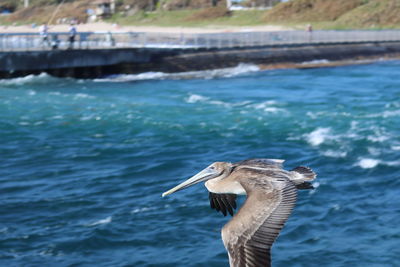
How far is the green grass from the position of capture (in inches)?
3637

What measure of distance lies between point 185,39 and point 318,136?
89.6 ft

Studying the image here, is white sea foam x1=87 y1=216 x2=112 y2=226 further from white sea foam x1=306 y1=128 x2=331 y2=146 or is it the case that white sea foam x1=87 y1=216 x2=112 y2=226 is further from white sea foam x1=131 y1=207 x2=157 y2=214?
white sea foam x1=306 y1=128 x2=331 y2=146

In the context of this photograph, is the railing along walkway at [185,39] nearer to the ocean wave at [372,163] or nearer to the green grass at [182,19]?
the ocean wave at [372,163]

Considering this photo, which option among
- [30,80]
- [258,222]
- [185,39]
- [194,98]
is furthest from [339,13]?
[258,222]

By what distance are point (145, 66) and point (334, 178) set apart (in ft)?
91.4

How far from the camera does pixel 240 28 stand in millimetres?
87312

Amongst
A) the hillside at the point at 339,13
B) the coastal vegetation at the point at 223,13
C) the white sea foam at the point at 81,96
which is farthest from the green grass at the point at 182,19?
the white sea foam at the point at 81,96

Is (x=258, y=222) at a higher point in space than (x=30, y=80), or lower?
higher

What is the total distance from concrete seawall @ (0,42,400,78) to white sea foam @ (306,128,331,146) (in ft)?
67.6

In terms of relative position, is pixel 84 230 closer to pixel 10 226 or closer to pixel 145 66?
pixel 10 226

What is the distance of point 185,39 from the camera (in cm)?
5200

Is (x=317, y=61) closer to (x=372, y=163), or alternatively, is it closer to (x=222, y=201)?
(x=372, y=163)

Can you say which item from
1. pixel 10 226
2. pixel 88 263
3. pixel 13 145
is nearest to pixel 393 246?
pixel 88 263

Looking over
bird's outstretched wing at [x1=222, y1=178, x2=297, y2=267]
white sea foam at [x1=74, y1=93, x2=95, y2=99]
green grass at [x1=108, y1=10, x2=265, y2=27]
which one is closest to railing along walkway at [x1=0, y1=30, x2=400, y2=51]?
white sea foam at [x1=74, y1=93, x2=95, y2=99]
